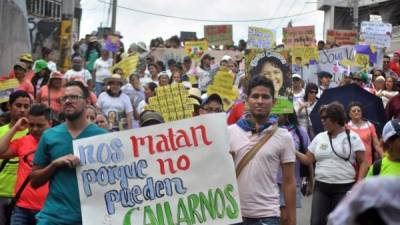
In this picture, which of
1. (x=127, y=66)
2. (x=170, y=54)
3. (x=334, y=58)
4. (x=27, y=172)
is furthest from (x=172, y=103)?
(x=170, y=54)

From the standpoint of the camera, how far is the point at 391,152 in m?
5.11

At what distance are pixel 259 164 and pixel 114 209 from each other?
3.40ft

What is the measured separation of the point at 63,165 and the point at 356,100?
19.9 ft

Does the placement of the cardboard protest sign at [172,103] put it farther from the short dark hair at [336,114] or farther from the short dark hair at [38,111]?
the short dark hair at [38,111]

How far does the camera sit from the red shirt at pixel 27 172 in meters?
5.77

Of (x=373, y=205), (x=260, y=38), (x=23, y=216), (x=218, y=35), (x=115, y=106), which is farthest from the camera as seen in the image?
(x=218, y=35)

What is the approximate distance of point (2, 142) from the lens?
6.02 metres

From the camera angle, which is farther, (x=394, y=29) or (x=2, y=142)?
(x=394, y=29)

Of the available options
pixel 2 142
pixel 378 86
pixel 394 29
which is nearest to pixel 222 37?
pixel 378 86

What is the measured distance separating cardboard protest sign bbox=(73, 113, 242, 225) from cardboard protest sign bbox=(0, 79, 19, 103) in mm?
4411

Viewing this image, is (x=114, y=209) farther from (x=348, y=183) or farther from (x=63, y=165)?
(x=348, y=183)

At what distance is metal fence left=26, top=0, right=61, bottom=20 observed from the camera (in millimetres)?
30438

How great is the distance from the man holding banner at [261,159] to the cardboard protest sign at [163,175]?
0.08 m

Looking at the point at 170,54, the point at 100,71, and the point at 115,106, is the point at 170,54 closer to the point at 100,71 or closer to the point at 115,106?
the point at 100,71
